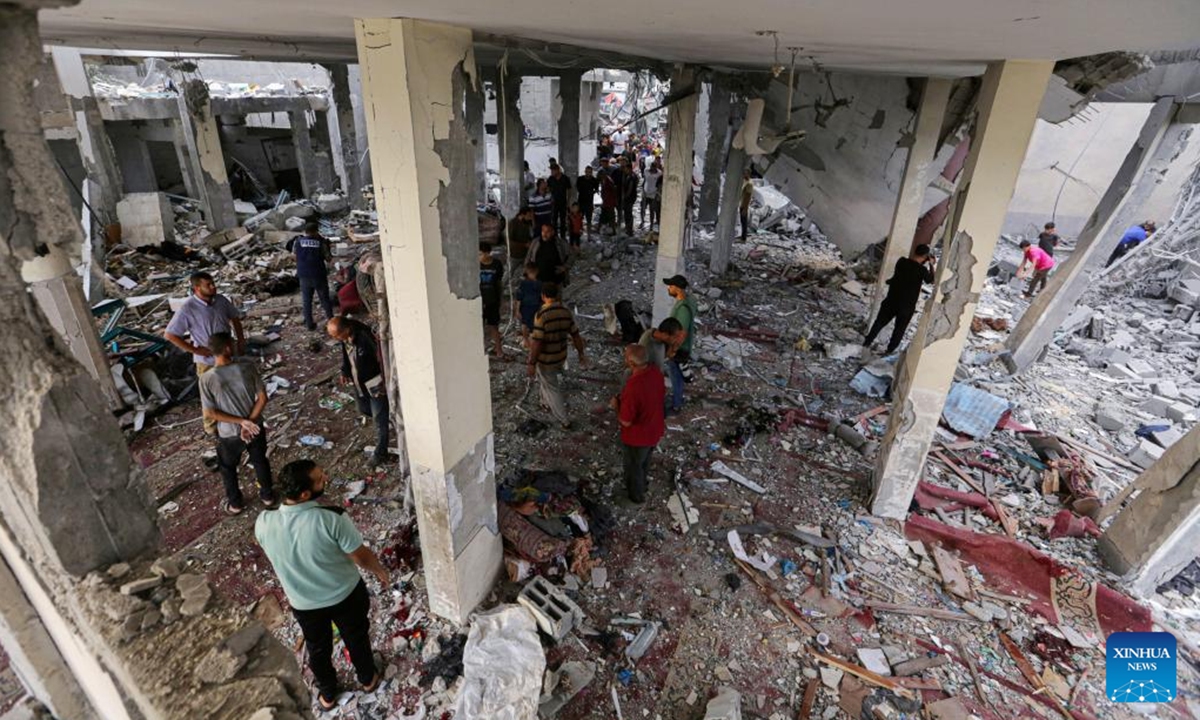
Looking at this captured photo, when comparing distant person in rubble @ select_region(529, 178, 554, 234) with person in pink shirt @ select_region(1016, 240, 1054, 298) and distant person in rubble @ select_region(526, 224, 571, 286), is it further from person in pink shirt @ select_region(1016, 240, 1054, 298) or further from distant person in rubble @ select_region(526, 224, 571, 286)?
person in pink shirt @ select_region(1016, 240, 1054, 298)

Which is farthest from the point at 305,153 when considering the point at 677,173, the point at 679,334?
the point at 679,334

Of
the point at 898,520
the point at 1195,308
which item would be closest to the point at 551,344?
the point at 898,520

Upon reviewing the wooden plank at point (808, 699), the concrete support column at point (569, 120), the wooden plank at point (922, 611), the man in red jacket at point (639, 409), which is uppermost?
the concrete support column at point (569, 120)

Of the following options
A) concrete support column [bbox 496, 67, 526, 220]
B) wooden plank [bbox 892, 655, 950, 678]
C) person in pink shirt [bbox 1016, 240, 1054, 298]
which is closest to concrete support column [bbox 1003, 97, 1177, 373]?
person in pink shirt [bbox 1016, 240, 1054, 298]

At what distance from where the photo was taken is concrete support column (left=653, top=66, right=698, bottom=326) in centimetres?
727

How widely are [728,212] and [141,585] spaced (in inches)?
410

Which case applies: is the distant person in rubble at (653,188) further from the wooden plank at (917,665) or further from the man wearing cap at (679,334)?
the wooden plank at (917,665)

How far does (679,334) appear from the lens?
6000mm

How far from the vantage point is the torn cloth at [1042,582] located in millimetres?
4406

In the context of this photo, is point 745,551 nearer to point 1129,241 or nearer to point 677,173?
point 677,173

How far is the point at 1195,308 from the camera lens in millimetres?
10633

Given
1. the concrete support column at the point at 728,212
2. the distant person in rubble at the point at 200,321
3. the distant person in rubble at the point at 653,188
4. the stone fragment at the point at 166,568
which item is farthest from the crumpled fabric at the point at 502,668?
the distant person in rubble at the point at 653,188

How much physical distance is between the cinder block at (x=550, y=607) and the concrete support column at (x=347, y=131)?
13.0 metres

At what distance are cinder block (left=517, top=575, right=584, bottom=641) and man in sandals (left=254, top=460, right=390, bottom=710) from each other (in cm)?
116
